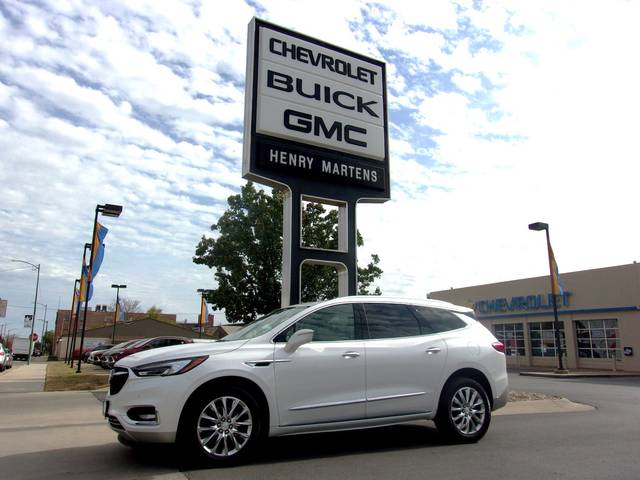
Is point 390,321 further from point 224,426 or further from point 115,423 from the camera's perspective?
point 115,423

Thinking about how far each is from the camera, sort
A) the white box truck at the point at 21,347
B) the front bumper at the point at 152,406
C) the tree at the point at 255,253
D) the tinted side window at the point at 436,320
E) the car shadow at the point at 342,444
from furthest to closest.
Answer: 1. the white box truck at the point at 21,347
2. the tree at the point at 255,253
3. the tinted side window at the point at 436,320
4. the car shadow at the point at 342,444
5. the front bumper at the point at 152,406

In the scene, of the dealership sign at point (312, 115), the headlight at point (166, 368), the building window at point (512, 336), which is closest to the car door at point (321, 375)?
the headlight at point (166, 368)

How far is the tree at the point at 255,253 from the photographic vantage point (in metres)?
25.5

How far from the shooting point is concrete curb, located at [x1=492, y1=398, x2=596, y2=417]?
995cm

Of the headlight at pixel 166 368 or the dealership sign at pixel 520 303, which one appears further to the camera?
the dealership sign at pixel 520 303

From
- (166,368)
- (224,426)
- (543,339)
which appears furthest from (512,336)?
(166,368)

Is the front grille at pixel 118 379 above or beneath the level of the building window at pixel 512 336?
beneath

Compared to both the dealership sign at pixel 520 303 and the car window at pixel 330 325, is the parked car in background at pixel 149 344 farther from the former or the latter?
the dealership sign at pixel 520 303

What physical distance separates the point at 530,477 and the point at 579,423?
4.03 m

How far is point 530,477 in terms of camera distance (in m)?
4.98

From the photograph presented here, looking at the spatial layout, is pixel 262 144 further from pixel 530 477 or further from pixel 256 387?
pixel 530 477

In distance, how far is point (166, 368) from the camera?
523 cm

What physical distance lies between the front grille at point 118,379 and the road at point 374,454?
0.75 m

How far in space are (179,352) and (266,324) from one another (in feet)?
4.14
